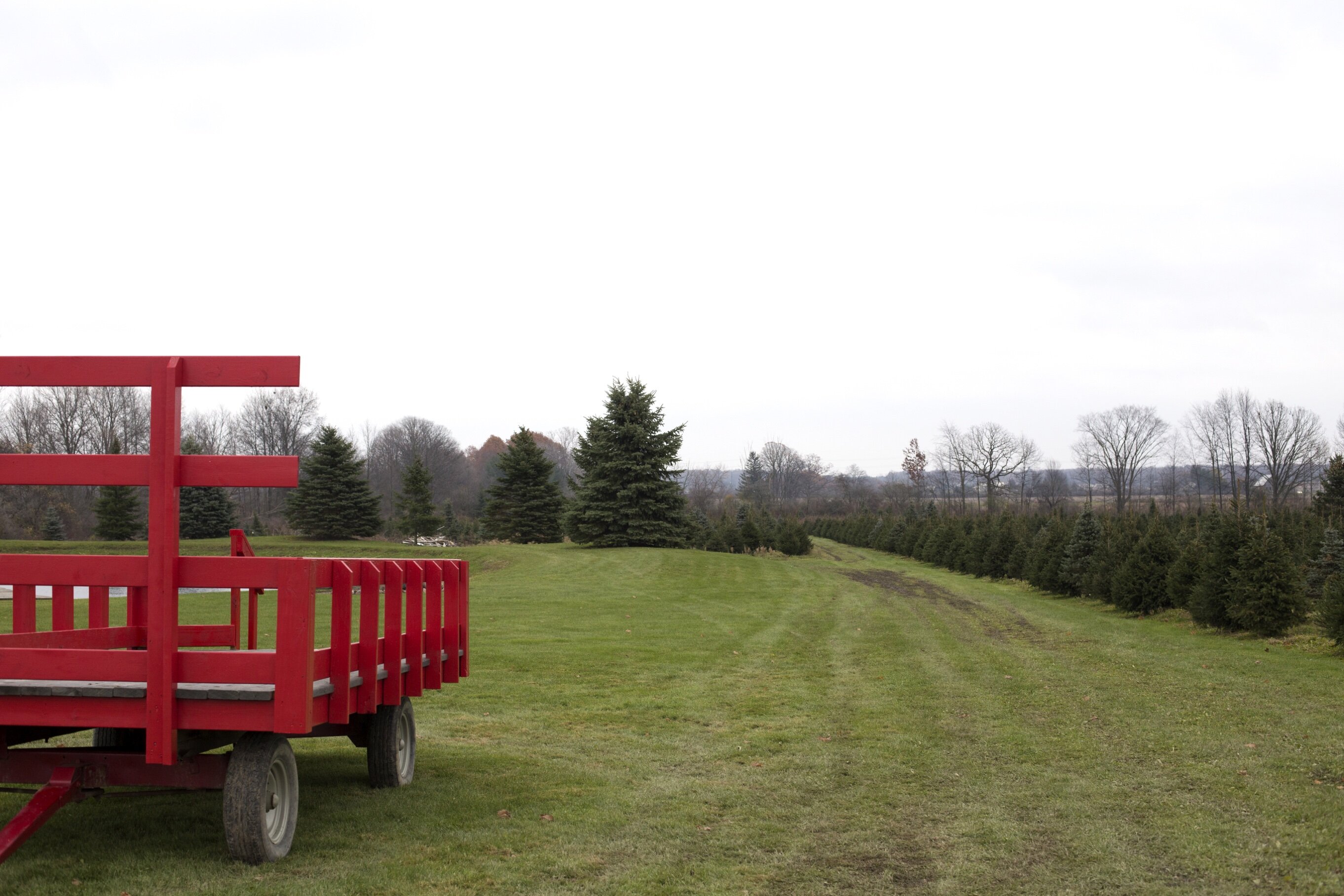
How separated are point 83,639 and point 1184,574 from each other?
68.2 ft

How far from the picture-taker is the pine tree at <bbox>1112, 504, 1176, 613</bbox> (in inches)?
866

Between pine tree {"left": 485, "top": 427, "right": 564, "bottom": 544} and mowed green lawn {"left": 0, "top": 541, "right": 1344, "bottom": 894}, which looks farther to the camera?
pine tree {"left": 485, "top": 427, "right": 564, "bottom": 544}

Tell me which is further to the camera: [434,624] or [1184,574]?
[1184,574]

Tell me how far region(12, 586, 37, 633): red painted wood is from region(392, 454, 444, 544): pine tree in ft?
150

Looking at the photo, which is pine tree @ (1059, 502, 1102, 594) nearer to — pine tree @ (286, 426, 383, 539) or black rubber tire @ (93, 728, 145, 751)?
black rubber tire @ (93, 728, 145, 751)

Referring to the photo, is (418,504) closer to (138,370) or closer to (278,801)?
(278,801)

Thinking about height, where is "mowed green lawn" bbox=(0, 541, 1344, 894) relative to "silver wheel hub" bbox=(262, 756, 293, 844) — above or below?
below

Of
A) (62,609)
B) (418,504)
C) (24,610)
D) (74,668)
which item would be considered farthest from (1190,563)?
(418,504)

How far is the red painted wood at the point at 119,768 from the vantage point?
4.66 m

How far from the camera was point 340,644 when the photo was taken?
4.96 meters

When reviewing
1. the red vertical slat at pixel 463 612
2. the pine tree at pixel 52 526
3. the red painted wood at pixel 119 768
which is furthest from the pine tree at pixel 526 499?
the red painted wood at pixel 119 768

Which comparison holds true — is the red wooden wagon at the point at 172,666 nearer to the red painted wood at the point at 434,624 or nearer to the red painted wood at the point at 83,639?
the red painted wood at the point at 83,639

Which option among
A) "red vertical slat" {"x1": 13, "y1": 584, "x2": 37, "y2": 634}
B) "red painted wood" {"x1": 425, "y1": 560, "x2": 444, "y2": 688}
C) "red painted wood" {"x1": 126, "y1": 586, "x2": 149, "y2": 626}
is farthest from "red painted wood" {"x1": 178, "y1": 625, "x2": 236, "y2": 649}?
"red painted wood" {"x1": 425, "y1": 560, "x2": 444, "y2": 688}

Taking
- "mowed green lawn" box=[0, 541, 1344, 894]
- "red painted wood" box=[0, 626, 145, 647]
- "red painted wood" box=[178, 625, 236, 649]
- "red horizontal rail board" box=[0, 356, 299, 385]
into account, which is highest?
"red horizontal rail board" box=[0, 356, 299, 385]
